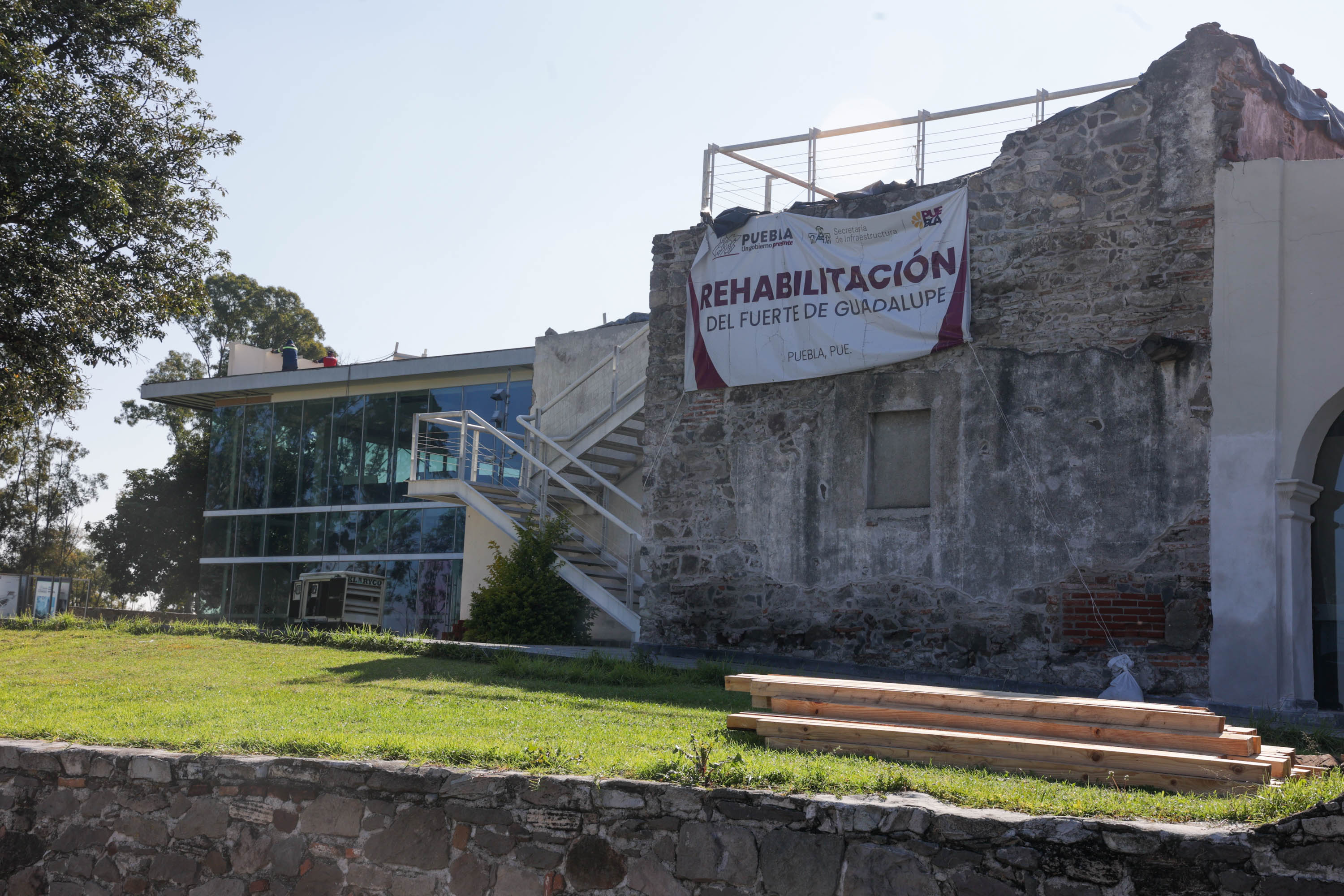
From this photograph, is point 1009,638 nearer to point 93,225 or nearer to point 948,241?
point 948,241

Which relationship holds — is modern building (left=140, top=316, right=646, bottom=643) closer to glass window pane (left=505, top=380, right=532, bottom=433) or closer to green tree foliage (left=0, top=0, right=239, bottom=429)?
glass window pane (left=505, top=380, right=532, bottom=433)

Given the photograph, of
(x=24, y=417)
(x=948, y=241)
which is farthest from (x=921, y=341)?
(x=24, y=417)

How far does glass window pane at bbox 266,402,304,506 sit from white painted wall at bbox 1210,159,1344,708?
19459mm

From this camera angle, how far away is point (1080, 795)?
A: 207 inches

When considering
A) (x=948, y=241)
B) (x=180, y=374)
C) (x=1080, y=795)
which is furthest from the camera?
(x=180, y=374)

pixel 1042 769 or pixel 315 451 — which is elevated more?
pixel 315 451

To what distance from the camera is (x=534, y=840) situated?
19.2 ft

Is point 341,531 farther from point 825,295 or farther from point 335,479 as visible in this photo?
point 825,295

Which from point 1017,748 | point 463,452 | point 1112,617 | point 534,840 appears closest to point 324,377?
point 463,452

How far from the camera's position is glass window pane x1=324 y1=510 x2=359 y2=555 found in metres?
24.5

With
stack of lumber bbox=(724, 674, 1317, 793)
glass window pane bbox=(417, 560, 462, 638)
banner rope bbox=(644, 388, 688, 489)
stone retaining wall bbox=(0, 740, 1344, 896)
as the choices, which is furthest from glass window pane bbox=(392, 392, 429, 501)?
stack of lumber bbox=(724, 674, 1317, 793)

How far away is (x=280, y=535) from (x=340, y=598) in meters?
5.65

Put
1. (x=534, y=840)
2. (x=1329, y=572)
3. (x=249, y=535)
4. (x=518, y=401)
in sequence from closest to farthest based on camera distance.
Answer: (x=534, y=840) → (x=1329, y=572) → (x=518, y=401) → (x=249, y=535)

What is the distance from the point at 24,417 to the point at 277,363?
10.6 meters
